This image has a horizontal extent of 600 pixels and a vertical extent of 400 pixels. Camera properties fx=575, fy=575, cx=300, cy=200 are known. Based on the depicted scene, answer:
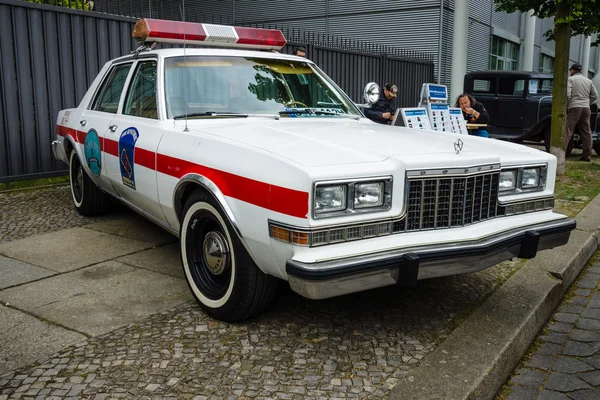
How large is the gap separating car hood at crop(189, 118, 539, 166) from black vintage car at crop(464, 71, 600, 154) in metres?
10.2

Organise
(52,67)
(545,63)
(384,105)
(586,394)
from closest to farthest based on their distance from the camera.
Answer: (586,394)
(52,67)
(384,105)
(545,63)

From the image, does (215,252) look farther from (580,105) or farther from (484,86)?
(484,86)

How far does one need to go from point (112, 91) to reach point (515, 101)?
37.6 ft

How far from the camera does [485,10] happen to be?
71.1ft

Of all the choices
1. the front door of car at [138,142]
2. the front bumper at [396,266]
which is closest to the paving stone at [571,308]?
the front bumper at [396,266]

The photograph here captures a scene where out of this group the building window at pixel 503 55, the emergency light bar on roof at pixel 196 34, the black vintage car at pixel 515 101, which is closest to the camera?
the emergency light bar on roof at pixel 196 34

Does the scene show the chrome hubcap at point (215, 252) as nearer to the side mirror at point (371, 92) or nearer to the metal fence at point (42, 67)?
the side mirror at point (371, 92)

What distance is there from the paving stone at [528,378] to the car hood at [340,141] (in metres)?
1.25

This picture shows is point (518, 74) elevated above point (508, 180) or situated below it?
above

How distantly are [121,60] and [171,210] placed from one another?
2201 millimetres

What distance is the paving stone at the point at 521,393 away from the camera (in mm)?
2988

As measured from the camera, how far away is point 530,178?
3.82 metres

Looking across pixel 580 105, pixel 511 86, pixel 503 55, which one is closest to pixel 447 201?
pixel 580 105

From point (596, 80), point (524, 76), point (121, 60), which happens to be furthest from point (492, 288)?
point (596, 80)
